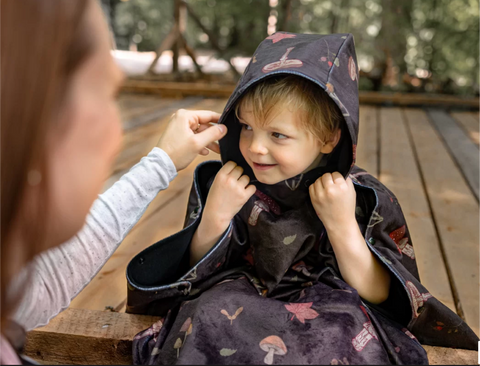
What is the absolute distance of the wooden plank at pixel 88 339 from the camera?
1.08 metres

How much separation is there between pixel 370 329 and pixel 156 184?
60cm

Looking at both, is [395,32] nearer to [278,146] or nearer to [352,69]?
[352,69]

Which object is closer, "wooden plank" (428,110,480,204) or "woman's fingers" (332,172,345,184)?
"woman's fingers" (332,172,345,184)

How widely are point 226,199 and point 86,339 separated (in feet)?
1.53

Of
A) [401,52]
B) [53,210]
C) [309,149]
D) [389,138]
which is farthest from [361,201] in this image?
[401,52]

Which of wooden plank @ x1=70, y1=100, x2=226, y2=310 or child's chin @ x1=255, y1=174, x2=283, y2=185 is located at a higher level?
child's chin @ x1=255, y1=174, x2=283, y2=185

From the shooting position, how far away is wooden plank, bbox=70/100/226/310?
1377 millimetres

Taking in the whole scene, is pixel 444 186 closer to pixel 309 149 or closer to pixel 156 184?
pixel 309 149

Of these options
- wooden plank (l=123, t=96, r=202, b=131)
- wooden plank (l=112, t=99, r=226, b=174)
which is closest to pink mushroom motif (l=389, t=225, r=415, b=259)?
wooden plank (l=112, t=99, r=226, b=174)

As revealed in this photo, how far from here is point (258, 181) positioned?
127 centimetres

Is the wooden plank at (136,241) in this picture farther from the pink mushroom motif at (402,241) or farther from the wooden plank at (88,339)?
the pink mushroom motif at (402,241)

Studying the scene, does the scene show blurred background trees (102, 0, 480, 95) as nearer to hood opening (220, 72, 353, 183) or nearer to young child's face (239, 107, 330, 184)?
hood opening (220, 72, 353, 183)

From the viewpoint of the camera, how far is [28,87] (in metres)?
0.53

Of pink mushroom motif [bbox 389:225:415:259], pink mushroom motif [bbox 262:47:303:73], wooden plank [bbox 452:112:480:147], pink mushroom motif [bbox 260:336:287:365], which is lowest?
wooden plank [bbox 452:112:480:147]
